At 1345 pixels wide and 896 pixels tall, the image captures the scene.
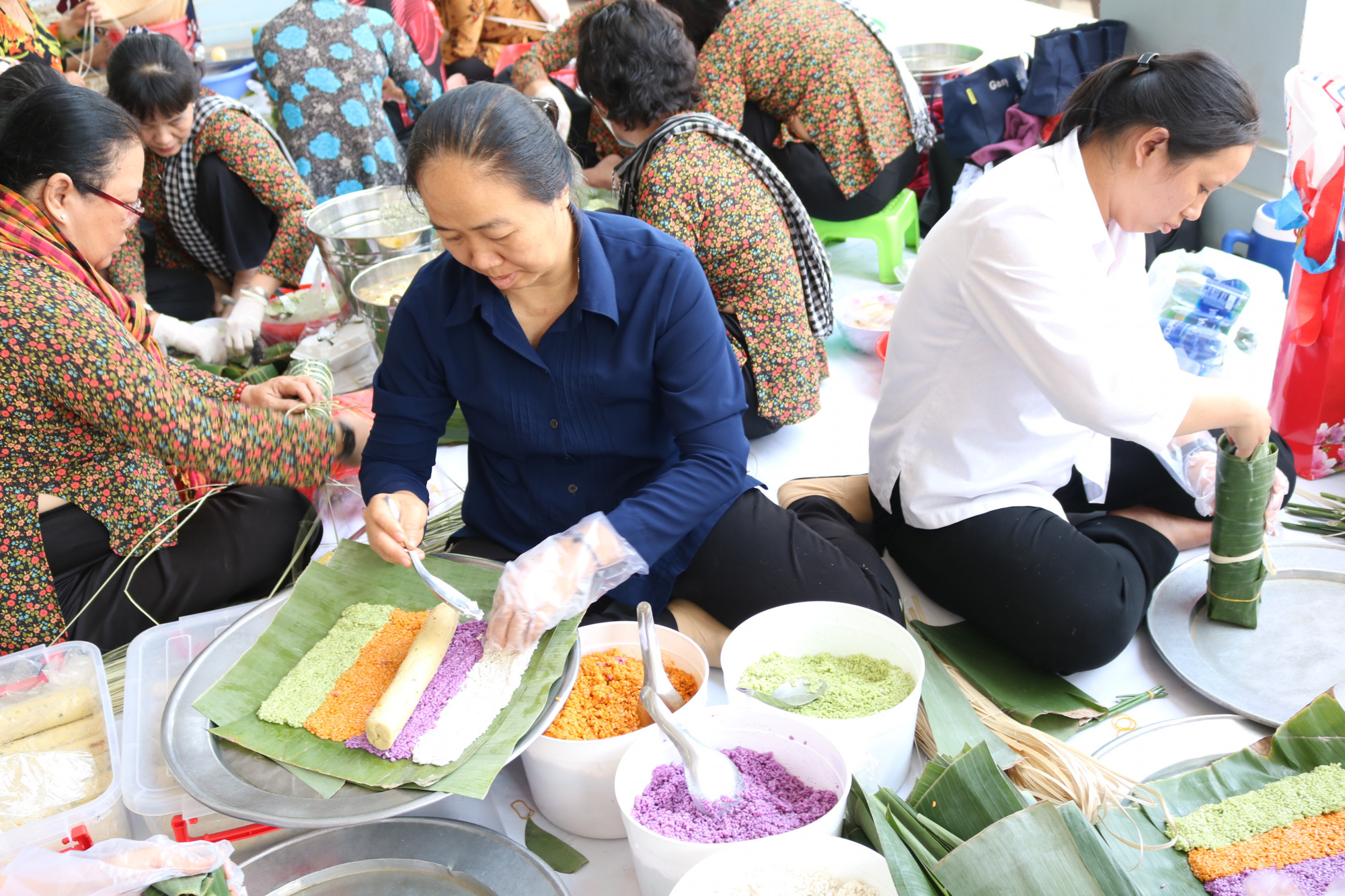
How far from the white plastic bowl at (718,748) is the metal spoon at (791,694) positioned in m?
0.14

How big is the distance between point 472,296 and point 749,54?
218 centimetres

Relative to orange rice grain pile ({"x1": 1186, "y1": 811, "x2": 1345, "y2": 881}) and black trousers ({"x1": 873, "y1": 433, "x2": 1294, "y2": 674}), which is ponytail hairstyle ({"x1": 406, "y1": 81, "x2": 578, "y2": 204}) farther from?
orange rice grain pile ({"x1": 1186, "y1": 811, "x2": 1345, "y2": 881})

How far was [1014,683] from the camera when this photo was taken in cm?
185

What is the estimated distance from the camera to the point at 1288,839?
4.27ft

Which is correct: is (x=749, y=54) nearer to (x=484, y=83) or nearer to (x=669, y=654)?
(x=484, y=83)

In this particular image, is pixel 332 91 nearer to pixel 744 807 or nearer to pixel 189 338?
pixel 189 338

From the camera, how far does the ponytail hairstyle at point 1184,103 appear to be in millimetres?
1634

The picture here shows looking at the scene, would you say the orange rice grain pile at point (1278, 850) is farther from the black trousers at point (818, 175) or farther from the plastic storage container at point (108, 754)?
the black trousers at point (818, 175)

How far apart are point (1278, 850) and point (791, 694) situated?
27.8 inches

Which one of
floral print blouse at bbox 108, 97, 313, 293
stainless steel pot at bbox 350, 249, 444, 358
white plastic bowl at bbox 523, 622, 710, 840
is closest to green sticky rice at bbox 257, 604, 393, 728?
white plastic bowl at bbox 523, 622, 710, 840

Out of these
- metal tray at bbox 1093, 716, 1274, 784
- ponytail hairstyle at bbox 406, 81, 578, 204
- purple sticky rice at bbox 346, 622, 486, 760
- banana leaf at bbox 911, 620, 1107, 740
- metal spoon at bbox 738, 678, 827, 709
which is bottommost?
banana leaf at bbox 911, 620, 1107, 740

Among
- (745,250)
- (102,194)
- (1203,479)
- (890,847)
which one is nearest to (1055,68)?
(745,250)

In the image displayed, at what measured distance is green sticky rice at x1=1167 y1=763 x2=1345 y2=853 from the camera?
4.38 ft

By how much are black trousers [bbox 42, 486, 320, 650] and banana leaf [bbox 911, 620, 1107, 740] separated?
4.80 ft
